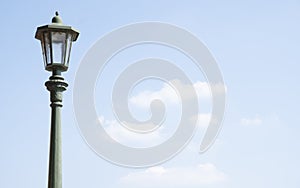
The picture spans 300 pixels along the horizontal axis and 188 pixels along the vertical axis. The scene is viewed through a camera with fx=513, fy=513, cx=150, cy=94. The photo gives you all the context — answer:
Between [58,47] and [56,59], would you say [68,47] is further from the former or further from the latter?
[56,59]

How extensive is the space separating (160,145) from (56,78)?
784 cm

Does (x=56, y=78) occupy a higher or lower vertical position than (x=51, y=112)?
higher

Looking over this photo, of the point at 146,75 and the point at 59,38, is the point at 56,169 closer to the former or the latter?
the point at 59,38

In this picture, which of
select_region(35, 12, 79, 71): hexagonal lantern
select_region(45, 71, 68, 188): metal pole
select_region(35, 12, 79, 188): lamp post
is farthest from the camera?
select_region(35, 12, 79, 71): hexagonal lantern

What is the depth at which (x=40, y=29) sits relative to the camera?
8.20m

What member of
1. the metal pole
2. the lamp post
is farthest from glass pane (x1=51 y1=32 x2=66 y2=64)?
the metal pole

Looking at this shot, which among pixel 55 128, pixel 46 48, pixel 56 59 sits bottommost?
pixel 55 128

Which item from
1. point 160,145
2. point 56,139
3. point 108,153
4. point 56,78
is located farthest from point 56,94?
point 160,145

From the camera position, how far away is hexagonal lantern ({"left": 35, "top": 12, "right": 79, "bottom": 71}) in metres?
8.23

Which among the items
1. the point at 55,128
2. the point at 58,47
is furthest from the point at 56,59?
the point at 55,128

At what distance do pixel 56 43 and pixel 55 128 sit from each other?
4.49ft

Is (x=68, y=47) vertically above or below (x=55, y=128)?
above

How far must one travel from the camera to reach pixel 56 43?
27.1 feet

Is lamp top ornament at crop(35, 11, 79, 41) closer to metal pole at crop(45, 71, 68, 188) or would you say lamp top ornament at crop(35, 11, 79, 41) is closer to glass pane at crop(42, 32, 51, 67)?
glass pane at crop(42, 32, 51, 67)
